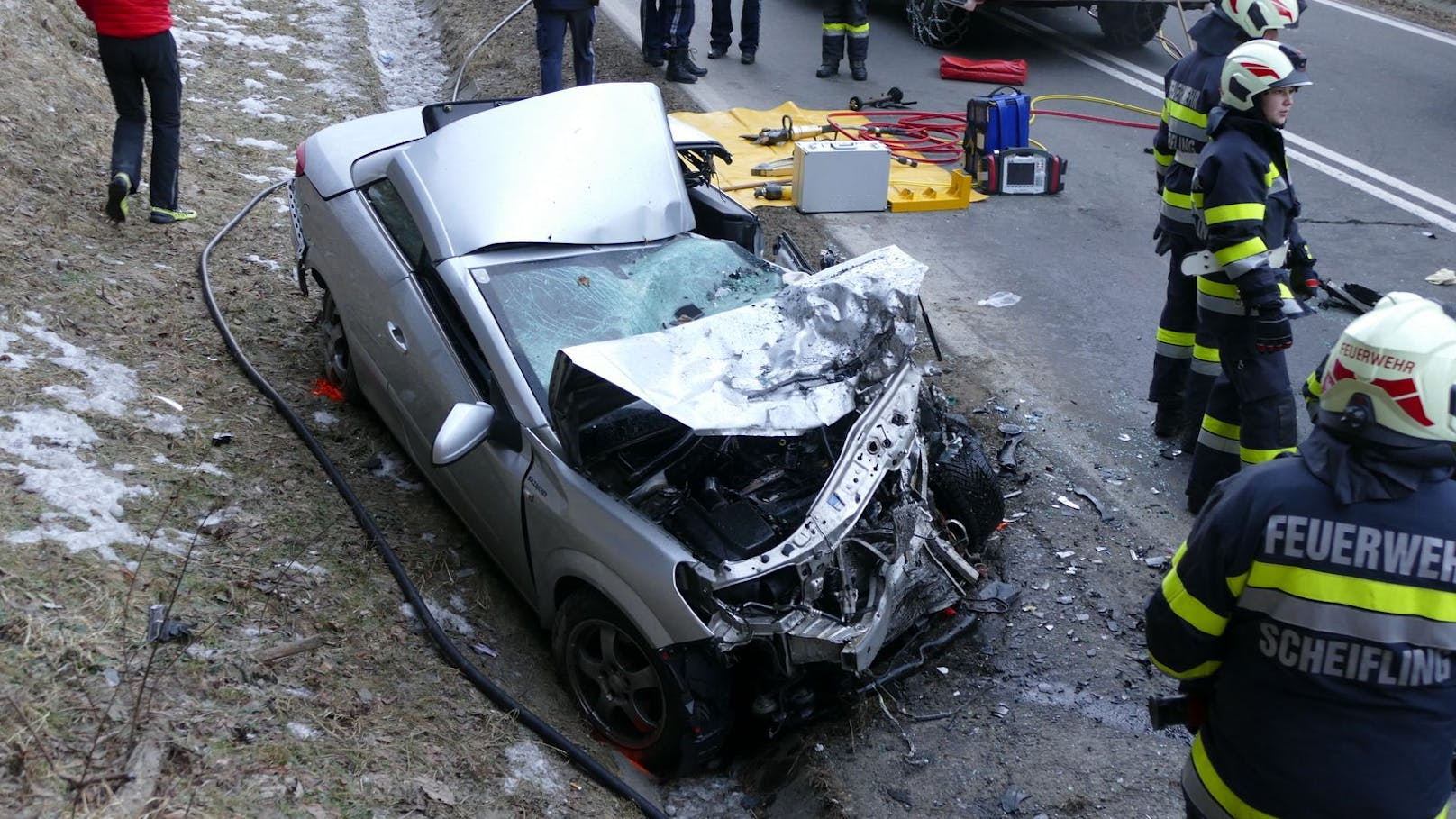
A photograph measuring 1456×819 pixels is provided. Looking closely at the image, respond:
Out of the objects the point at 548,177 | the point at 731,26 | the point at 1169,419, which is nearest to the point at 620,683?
the point at 548,177

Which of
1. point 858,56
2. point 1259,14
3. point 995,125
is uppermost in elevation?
point 1259,14

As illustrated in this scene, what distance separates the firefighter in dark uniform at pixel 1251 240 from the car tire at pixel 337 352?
4005 millimetres

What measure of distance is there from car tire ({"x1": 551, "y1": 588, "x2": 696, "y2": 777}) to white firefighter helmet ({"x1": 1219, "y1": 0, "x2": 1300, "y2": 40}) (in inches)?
169

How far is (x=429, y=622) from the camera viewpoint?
4.49 metres

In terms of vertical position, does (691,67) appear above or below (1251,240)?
below

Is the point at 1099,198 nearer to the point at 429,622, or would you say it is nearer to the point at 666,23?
the point at 666,23

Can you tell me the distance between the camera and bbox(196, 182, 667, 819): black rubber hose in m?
4.02

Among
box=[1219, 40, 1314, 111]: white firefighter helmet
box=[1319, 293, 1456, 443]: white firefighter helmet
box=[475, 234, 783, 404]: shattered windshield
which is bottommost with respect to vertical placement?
box=[475, 234, 783, 404]: shattered windshield

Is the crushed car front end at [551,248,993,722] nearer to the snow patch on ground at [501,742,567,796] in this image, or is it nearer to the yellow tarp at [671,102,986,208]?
the snow patch on ground at [501,742,567,796]

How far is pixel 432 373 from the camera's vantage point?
15.8 ft

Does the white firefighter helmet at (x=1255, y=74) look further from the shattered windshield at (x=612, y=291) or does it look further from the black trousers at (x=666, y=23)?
the black trousers at (x=666, y=23)

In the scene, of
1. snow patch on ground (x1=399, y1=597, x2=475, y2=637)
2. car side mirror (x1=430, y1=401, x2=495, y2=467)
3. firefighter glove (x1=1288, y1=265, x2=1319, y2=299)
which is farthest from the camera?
firefighter glove (x1=1288, y1=265, x2=1319, y2=299)

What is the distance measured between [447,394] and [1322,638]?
10.9 ft

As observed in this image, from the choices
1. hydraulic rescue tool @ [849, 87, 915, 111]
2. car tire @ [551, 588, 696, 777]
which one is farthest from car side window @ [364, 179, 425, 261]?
hydraulic rescue tool @ [849, 87, 915, 111]
